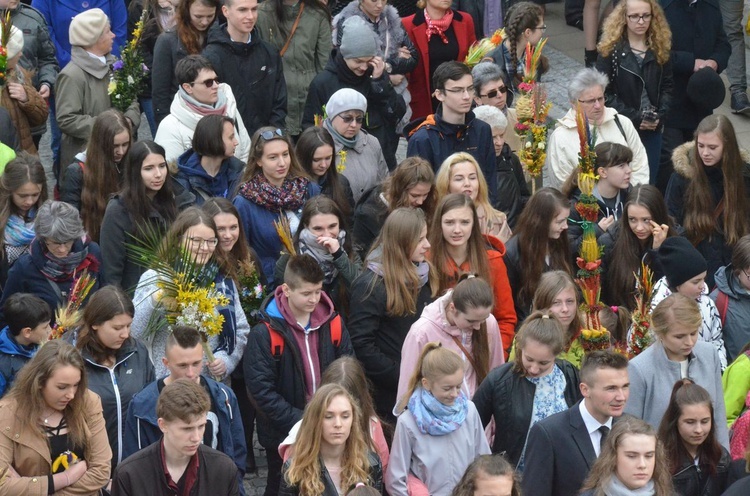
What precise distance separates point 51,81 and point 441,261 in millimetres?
4662

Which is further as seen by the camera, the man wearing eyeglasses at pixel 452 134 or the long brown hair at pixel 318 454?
the man wearing eyeglasses at pixel 452 134

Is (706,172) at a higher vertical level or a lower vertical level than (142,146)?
lower

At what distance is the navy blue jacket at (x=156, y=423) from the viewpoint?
7242 mm

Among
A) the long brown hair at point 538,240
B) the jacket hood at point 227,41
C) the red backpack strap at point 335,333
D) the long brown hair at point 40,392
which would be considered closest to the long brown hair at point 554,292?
the long brown hair at point 538,240

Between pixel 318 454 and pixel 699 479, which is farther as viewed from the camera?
pixel 699 479

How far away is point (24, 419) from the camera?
693cm

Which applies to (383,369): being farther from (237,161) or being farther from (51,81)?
(51,81)

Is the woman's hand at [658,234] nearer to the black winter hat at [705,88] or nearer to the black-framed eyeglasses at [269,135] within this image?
the black-framed eyeglasses at [269,135]

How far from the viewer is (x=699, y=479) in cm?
717

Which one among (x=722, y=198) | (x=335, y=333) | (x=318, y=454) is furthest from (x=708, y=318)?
(x=318, y=454)

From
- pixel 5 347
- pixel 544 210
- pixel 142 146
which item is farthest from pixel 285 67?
pixel 5 347

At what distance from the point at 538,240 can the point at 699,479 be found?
7.70ft

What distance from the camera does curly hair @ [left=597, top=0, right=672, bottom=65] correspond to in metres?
11.4

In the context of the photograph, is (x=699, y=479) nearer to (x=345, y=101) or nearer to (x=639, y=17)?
(x=345, y=101)
